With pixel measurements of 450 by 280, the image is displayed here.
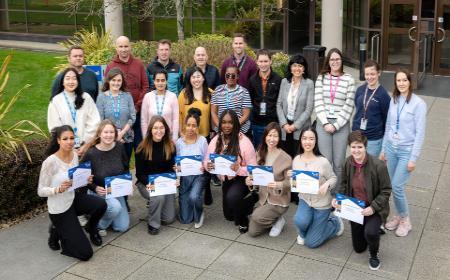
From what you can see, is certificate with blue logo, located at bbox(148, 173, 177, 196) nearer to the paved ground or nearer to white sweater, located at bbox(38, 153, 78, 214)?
the paved ground

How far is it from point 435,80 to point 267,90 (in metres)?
9.71

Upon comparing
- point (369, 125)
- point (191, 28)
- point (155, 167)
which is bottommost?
point (155, 167)

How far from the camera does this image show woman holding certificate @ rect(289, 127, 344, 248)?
22.4 ft

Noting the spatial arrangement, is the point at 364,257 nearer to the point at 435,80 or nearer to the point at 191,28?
the point at 435,80

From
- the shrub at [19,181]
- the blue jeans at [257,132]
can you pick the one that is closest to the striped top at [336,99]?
the blue jeans at [257,132]

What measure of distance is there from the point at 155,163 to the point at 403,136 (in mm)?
3089

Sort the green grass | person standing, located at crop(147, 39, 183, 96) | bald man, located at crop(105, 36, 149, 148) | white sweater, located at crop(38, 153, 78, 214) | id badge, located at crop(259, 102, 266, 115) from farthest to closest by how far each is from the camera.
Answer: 1. the green grass
2. person standing, located at crop(147, 39, 183, 96)
3. bald man, located at crop(105, 36, 149, 148)
4. id badge, located at crop(259, 102, 266, 115)
5. white sweater, located at crop(38, 153, 78, 214)

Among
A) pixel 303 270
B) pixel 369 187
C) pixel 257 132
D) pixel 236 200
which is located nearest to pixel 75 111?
pixel 236 200

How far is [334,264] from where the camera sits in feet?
21.7

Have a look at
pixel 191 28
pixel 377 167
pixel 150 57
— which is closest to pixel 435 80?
pixel 150 57

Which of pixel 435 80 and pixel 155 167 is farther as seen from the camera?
pixel 435 80

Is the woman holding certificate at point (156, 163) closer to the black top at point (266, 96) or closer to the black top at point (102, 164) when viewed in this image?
the black top at point (102, 164)

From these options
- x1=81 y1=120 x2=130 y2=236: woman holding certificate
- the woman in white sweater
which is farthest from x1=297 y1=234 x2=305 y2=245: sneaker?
the woman in white sweater

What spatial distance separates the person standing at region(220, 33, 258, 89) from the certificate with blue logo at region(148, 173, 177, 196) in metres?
2.31
